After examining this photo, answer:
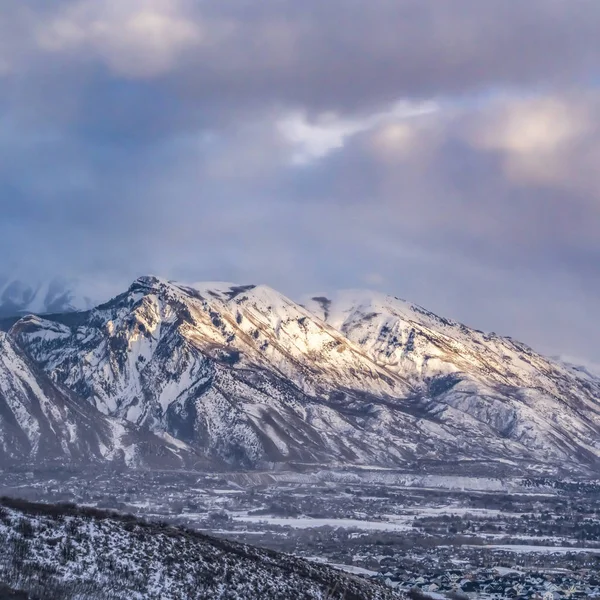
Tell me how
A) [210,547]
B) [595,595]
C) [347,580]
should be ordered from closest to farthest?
[210,547], [347,580], [595,595]

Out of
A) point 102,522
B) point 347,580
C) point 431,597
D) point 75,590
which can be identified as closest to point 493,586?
point 431,597

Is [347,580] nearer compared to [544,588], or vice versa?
[347,580]

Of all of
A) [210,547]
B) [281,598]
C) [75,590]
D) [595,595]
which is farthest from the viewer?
[595,595]

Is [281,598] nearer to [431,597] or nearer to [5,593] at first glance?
[5,593]

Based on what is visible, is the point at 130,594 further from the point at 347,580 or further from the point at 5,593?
the point at 347,580

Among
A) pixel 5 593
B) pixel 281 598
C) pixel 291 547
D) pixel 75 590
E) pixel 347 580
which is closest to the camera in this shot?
pixel 5 593

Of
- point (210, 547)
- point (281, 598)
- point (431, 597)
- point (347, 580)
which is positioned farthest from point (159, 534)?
point (431, 597)
